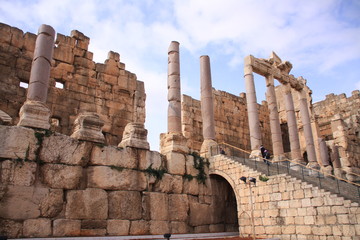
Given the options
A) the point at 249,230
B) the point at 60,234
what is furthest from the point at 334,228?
the point at 60,234

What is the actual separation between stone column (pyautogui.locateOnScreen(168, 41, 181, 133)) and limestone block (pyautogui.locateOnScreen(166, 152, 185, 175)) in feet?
5.06

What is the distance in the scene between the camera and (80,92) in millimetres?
16422

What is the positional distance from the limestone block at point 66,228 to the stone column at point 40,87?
295cm

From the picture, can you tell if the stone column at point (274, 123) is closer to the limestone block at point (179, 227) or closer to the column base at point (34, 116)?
the limestone block at point (179, 227)

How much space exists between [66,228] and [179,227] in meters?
4.16

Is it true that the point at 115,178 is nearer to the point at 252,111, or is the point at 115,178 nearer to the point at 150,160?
the point at 150,160

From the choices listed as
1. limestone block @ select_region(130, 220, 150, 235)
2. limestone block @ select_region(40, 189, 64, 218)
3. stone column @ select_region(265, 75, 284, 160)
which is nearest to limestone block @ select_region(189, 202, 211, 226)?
limestone block @ select_region(130, 220, 150, 235)

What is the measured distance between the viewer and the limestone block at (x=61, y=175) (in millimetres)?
9695

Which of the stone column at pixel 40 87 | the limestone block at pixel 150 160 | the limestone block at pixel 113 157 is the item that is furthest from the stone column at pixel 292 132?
the stone column at pixel 40 87

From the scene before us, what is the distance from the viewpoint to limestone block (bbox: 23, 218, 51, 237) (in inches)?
351

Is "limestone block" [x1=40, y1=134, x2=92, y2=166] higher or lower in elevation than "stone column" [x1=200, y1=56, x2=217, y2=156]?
lower

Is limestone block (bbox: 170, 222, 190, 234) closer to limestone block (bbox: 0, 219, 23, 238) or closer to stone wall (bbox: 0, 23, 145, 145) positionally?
limestone block (bbox: 0, 219, 23, 238)

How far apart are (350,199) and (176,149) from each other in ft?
21.1

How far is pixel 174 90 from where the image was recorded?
49.5 ft
